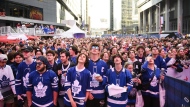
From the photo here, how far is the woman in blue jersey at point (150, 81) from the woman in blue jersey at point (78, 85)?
179cm

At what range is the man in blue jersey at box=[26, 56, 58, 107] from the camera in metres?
5.43

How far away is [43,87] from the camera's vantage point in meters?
5.45

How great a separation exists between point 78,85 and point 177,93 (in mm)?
2457

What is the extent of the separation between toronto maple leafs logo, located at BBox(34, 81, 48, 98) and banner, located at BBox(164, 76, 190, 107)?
3040mm

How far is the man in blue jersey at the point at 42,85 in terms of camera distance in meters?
5.43

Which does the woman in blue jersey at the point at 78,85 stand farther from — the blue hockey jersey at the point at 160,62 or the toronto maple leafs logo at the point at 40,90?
the blue hockey jersey at the point at 160,62

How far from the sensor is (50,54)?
6809 millimetres

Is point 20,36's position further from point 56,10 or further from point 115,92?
point 56,10

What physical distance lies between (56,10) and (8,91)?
68.0 m

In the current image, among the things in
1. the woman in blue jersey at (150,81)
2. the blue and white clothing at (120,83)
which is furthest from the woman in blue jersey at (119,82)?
the woman in blue jersey at (150,81)

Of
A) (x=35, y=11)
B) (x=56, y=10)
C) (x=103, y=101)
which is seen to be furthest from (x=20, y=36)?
(x=56, y=10)

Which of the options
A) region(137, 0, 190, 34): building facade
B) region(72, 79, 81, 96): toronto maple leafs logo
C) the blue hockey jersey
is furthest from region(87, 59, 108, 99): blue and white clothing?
region(137, 0, 190, 34): building facade

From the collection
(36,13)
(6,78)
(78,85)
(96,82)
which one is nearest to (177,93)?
(96,82)

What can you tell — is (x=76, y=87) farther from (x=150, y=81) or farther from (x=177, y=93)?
(x=177, y=93)
